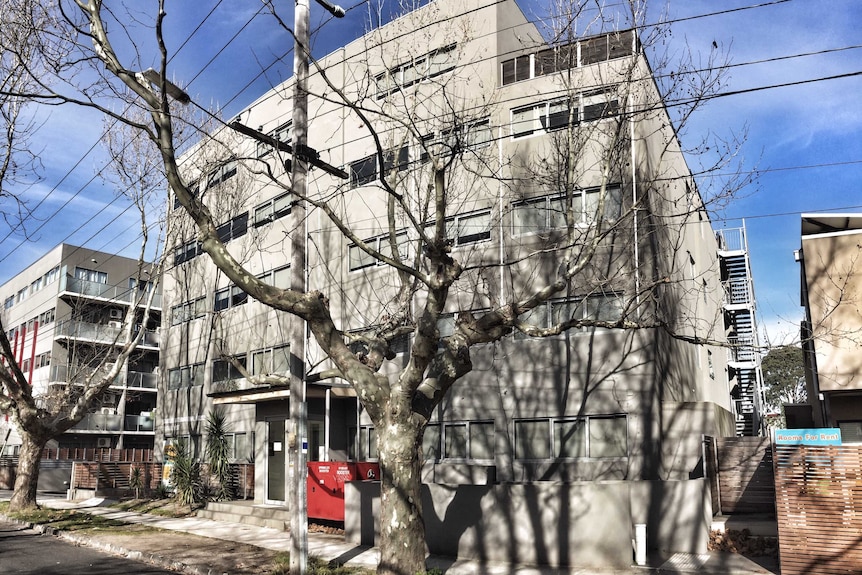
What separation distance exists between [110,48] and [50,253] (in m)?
47.0

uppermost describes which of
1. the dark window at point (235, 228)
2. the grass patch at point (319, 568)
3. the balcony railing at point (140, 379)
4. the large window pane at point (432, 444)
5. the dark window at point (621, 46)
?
the dark window at point (621, 46)

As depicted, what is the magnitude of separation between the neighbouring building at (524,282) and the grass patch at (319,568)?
1893 millimetres

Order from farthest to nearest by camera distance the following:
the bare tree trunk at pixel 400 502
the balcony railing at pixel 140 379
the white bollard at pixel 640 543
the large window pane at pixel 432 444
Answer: the balcony railing at pixel 140 379, the large window pane at pixel 432 444, the white bollard at pixel 640 543, the bare tree trunk at pixel 400 502

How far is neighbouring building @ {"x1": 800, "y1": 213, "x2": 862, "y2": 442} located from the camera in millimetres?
13539

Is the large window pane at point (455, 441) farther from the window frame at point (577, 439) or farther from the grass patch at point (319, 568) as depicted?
the grass patch at point (319, 568)

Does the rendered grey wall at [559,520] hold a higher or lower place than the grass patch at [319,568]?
higher

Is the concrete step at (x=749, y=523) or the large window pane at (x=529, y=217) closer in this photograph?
the concrete step at (x=749, y=523)

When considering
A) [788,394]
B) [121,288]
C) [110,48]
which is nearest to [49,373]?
[121,288]

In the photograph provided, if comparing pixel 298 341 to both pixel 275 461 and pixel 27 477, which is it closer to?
pixel 275 461

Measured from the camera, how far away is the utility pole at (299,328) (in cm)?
1043

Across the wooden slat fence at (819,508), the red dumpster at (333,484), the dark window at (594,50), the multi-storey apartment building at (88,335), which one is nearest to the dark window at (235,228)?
the red dumpster at (333,484)

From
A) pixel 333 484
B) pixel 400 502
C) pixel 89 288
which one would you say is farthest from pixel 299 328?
pixel 89 288

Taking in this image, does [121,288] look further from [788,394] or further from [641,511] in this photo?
[788,394]

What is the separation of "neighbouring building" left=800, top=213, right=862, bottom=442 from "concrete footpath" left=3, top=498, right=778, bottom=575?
4.07 meters
